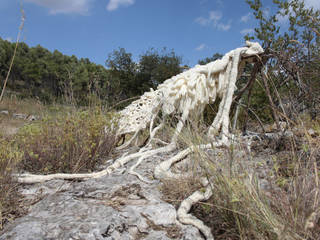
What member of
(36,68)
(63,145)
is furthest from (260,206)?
(36,68)

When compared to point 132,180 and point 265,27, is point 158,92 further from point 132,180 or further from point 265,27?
point 265,27

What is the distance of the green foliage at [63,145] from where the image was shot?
291 cm

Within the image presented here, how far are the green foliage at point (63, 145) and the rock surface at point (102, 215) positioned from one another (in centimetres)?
56

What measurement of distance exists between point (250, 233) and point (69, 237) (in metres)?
1.11

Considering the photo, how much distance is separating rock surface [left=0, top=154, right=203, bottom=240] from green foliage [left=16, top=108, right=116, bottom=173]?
0.56m

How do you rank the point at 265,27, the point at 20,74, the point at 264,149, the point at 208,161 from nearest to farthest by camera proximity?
the point at 208,161, the point at 264,149, the point at 265,27, the point at 20,74

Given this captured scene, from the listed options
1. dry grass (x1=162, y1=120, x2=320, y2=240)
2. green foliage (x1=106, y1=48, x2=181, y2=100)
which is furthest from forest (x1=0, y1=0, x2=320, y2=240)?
green foliage (x1=106, y1=48, x2=181, y2=100)

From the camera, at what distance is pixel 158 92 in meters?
3.97

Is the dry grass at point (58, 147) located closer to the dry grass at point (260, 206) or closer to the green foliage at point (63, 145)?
the green foliage at point (63, 145)

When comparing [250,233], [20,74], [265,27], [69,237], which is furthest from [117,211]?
[20,74]

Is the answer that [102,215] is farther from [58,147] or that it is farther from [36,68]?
[36,68]

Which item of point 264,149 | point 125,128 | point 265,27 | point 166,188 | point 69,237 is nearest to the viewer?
point 69,237

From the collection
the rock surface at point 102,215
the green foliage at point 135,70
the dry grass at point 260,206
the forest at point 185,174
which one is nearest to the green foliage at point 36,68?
the green foliage at point 135,70

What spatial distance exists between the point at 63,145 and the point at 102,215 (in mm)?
1528
